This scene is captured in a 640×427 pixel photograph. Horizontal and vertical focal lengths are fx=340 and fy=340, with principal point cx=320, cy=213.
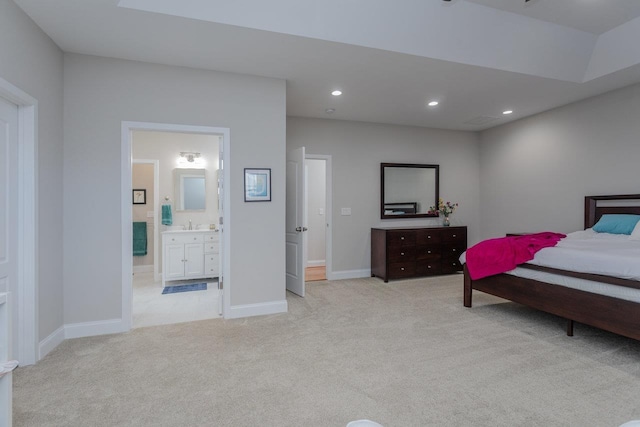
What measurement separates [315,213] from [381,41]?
14.0 ft

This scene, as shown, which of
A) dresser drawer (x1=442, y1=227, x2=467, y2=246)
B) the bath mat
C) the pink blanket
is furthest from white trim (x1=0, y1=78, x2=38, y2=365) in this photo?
dresser drawer (x1=442, y1=227, x2=467, y2=246)

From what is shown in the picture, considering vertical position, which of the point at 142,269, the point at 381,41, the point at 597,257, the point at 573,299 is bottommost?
the point at 142,269

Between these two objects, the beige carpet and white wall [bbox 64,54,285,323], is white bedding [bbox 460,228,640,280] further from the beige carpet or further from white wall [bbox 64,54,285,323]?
white wall [bbox 64,54,285,323]

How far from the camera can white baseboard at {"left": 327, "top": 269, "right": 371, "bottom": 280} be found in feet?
18.5

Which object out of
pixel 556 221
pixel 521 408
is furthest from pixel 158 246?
A: pixel 556 221

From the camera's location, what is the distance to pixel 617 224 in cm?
405

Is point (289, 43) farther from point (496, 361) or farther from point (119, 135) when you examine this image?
point (496, 361)

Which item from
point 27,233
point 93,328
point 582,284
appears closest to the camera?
point 27,233

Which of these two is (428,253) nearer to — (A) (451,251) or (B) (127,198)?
(A) (451,251)

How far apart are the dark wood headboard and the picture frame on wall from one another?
4.36m

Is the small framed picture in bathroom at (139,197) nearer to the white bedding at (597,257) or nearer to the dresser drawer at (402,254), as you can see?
the dresser drawer at (402,254)

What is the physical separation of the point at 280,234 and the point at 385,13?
7.95 ft

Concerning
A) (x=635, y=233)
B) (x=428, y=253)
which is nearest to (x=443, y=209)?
(x=428, y=253)

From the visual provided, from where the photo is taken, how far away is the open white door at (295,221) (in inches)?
179
